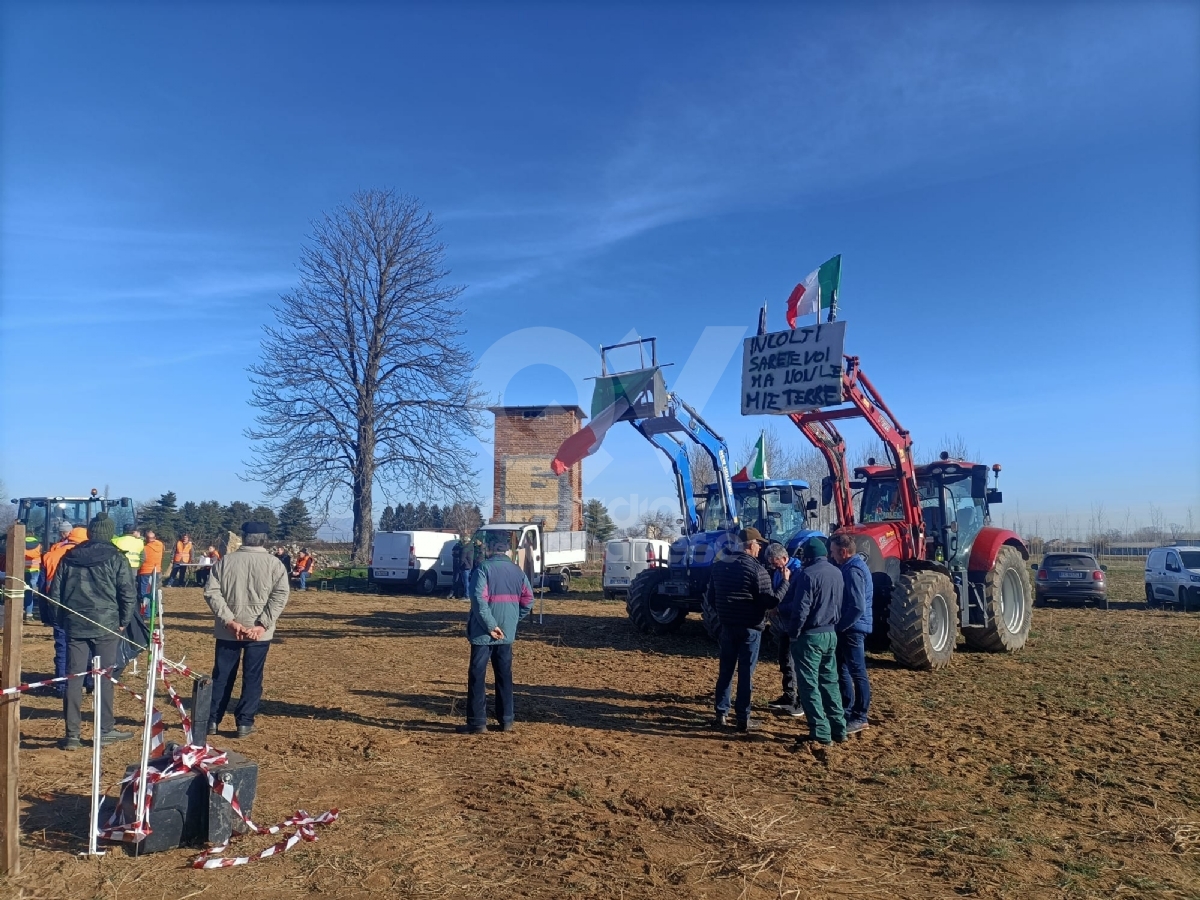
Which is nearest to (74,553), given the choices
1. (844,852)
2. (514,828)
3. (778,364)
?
(514,828)

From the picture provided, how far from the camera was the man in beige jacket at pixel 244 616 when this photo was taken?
6.75 m

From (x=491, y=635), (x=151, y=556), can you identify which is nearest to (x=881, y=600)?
(x=491, y=635)

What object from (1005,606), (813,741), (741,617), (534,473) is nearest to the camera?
(813,741)

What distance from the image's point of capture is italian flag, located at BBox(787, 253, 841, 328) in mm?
11320

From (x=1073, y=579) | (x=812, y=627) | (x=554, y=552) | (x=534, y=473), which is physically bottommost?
(x=1073, y=579)

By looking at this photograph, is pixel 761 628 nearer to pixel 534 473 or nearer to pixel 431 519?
pixel 534 473

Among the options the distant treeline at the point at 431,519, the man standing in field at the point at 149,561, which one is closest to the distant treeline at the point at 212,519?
the distant treeline at the point at 431,519

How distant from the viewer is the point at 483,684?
7.11m

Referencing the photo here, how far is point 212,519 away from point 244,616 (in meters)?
61.2

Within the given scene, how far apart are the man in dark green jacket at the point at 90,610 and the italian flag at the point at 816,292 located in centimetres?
871

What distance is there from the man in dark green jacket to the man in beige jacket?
74 cm

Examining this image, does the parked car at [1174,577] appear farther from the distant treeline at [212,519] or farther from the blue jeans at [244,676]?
the distant treeline at [212,519]

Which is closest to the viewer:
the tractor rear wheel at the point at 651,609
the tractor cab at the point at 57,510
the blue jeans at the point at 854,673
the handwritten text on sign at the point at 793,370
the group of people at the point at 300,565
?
the blue jeans at the point at 854,673

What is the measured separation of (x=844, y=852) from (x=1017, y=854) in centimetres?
93
